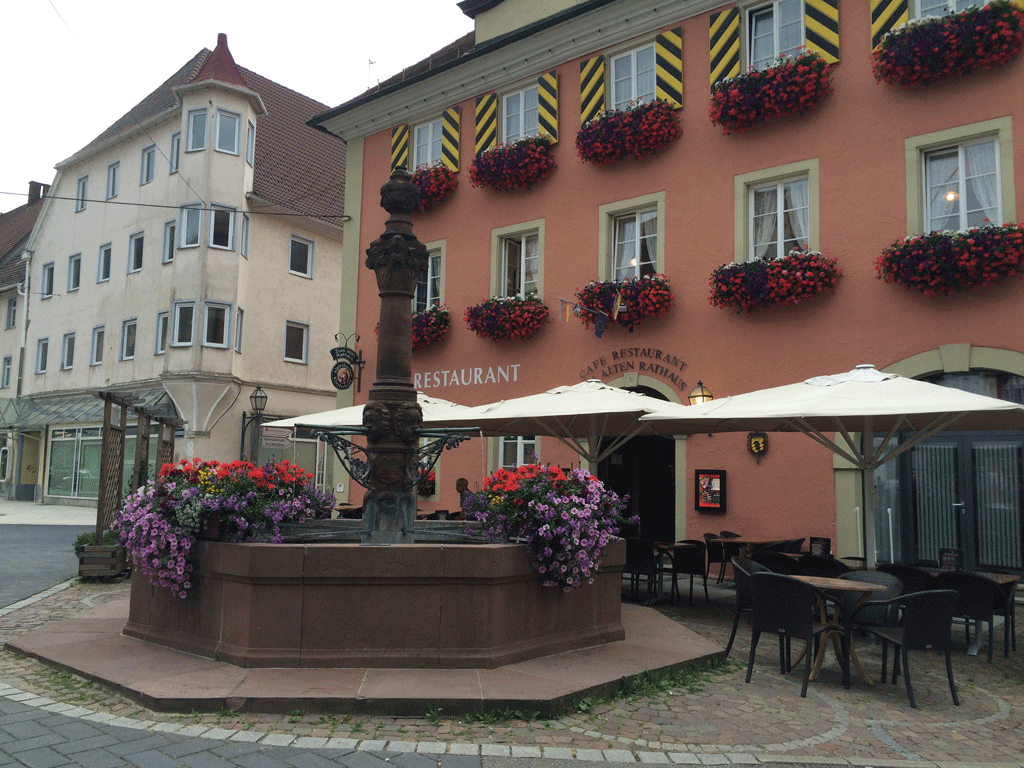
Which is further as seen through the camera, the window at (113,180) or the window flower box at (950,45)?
the window at (113,180)

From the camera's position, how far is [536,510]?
691 cm

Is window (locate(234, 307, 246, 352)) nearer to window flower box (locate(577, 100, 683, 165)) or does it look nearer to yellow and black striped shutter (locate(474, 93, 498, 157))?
yellow and black striped shutter (locate(474, 93, 498, 157))

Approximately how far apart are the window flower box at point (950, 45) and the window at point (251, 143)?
20.2 meters

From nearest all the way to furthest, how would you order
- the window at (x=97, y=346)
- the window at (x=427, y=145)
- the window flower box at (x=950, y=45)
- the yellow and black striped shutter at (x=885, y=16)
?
the window flower box at (x=950, y=45) < the yellow and black striped shutter at (x=885, y=16) < the window at (x=427, y=145) < the window at (x=97, y=346)

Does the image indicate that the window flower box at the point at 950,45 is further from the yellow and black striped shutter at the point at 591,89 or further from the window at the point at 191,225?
the window at the point at 191,225

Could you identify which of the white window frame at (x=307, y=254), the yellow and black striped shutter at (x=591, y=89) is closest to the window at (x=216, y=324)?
the white window frame at (x=307, y=254)

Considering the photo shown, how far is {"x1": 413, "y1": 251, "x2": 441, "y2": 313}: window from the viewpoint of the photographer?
706 inches

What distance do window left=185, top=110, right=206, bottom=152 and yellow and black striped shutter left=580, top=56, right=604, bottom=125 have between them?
50.0 ft

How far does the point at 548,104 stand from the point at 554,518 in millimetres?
11025

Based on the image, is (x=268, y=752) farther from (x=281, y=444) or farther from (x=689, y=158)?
(x=281, y=444)

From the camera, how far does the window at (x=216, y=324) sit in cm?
2603

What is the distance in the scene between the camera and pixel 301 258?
96.5 feet

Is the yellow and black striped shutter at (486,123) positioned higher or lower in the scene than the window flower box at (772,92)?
higher

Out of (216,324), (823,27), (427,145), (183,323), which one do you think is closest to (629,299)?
(823,27)
